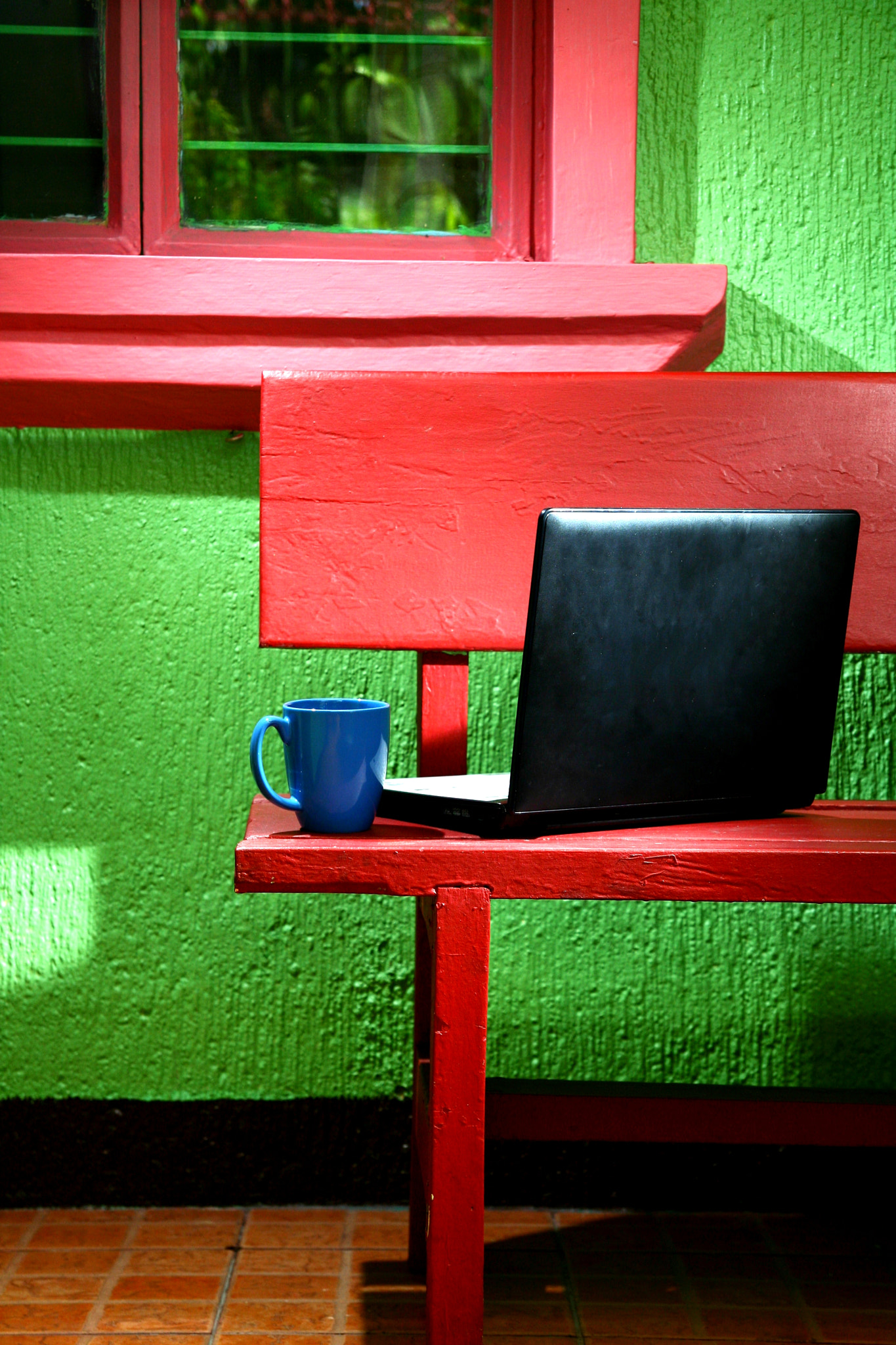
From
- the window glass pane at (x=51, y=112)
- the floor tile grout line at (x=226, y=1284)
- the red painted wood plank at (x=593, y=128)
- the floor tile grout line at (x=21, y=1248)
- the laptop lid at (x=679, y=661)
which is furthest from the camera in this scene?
the window glass pane at (x=51, y=112)

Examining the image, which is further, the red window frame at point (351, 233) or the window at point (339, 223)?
the red window frame at point (351, 233)

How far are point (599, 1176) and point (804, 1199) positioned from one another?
34 centimetres

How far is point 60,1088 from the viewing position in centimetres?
193

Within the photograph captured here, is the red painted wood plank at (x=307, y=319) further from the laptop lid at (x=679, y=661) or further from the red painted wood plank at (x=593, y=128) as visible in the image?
the laptop lid at (x=679, y=661)

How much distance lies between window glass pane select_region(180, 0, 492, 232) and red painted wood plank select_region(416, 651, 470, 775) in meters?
0.77

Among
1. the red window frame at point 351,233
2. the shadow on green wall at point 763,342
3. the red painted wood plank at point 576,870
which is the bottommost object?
the red painted wood plank at point 576,870

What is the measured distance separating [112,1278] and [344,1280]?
0.33 m

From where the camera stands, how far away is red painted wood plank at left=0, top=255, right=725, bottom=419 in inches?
69.2

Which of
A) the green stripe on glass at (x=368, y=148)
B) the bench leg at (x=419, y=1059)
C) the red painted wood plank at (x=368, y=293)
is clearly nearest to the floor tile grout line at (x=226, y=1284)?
the bench leg at (x=419, y=1059)

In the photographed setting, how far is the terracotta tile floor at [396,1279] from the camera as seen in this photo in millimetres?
1573

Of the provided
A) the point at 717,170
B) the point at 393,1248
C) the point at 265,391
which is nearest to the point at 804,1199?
the point at 393,1248

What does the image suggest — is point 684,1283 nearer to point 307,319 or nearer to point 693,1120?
point 693,1120

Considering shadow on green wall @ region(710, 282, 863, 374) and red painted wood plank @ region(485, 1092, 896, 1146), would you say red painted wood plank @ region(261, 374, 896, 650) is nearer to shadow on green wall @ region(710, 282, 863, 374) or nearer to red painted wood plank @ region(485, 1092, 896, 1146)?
shadow on green wall @ region(710, 282, 863, 374)

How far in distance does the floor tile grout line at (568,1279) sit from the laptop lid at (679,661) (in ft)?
2.45
